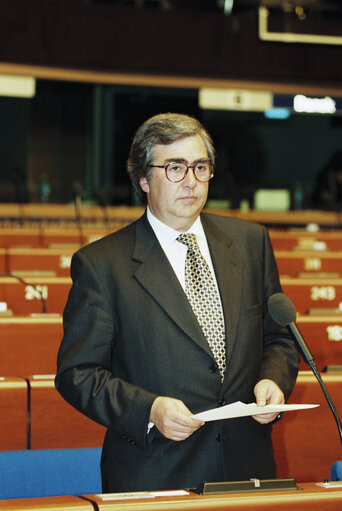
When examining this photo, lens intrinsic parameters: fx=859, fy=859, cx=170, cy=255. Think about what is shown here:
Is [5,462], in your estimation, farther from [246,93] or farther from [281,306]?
[246,93]

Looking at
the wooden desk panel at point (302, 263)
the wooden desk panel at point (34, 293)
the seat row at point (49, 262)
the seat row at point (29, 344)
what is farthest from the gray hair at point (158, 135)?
the wooden desk panel at point (302, 263)

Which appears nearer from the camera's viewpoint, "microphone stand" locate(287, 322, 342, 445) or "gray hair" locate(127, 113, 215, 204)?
"microphone stand" locate(287, 322, 342, 445)

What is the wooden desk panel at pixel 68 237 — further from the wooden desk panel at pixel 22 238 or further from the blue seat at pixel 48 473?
the blue seat at pixel 48 473

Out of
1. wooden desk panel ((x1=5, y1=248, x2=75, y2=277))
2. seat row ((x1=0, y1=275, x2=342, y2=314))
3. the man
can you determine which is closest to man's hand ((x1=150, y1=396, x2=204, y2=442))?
the man

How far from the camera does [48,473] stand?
2197mm

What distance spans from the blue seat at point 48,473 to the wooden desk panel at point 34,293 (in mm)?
2341

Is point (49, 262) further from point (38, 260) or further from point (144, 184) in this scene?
point (144, 184)

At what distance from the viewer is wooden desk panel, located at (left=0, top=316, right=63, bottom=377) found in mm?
3771

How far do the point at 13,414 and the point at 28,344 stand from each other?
2.38 ft

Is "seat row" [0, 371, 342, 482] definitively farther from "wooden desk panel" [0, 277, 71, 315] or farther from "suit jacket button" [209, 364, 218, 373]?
"wooden desk panel" [0, 277, 71, 315]

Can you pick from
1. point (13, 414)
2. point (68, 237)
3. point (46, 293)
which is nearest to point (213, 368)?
point (13, 414)

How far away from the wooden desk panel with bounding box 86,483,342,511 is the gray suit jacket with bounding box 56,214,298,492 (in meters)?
0.30

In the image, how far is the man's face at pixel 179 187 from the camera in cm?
220

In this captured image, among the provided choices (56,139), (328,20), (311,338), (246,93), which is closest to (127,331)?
(311,338)
